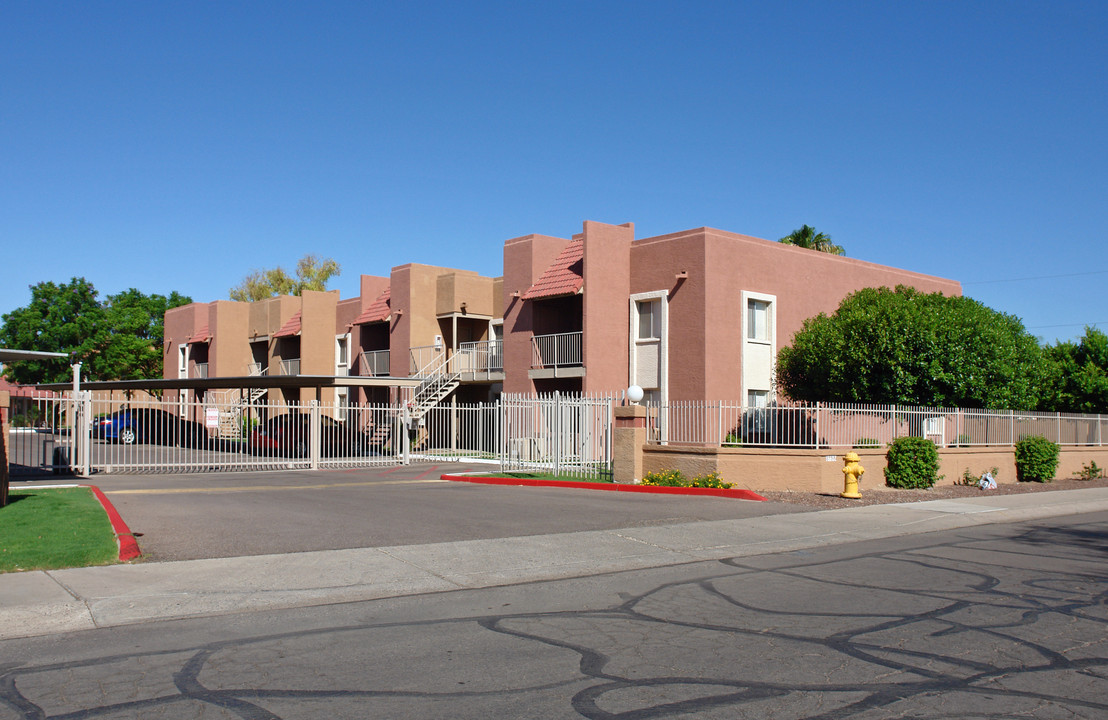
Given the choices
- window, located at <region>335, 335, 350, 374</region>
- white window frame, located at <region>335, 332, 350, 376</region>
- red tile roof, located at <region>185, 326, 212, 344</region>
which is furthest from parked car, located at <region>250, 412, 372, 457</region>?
red tile roof, located at <region>185, 326, 212, 344</region>

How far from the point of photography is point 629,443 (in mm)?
19578

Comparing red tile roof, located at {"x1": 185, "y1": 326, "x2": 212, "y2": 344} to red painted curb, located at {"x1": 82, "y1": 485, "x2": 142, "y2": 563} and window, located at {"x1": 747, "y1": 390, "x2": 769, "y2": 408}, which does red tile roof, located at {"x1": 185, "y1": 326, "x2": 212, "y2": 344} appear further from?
red painted curb, located at {"x1": 82, "y1": 485, "x2": 142, "y2": 563}

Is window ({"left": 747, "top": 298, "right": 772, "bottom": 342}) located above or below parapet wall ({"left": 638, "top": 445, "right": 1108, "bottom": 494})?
above

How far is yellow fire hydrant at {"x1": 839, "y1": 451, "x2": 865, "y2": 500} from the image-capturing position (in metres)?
17.8

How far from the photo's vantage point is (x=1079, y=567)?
34.1ft

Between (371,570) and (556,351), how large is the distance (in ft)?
63.6

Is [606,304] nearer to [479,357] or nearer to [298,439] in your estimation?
[479,357]

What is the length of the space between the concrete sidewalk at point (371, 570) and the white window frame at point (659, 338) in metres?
12.2

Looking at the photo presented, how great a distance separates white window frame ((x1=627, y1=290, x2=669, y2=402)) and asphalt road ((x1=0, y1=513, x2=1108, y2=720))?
17372 millimetres

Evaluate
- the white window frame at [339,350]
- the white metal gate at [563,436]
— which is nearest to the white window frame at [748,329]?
the white metal gate at [563,436]

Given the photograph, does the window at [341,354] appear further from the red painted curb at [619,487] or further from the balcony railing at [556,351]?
the red painted curb at [619,487]

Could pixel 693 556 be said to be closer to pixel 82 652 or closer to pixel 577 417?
pixel 82 652

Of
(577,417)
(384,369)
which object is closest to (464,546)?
(577,417)

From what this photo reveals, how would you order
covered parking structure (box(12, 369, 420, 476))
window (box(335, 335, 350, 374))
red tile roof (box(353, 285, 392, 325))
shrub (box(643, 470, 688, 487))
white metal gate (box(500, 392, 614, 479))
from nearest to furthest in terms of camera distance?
1. shrub (box(643, 470, 688, 487))
2. white metal gate (box(500, 392, 614, 479))
3. covered parking structure (box(12, 369, 420, 476))
4. red tile roof (box(353, 285, 392, 325))
5. window (box(335, 335, 350, 374))
